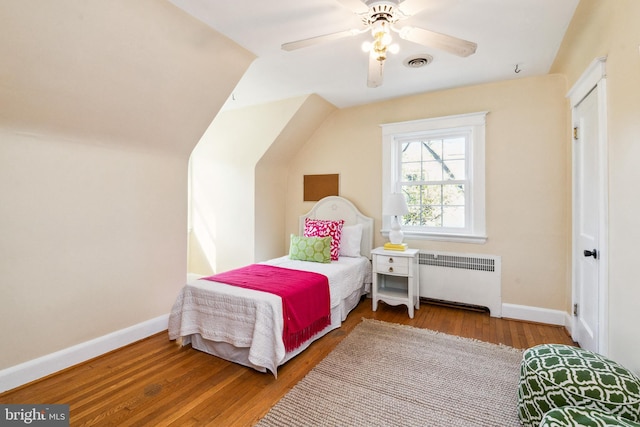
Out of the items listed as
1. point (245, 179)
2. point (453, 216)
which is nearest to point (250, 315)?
point (245, 179)

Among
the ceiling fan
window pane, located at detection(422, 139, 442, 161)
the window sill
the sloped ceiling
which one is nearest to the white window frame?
the window sill

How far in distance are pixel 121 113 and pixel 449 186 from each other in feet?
10.9

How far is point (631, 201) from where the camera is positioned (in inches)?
62.2

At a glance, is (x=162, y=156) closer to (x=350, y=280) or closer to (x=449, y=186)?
(x=350, y=280)

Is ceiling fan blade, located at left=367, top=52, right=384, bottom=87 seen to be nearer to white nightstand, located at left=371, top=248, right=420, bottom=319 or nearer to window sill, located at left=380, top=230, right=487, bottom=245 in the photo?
white nightstand, located at left=371, top=248, right=420, bottom=319

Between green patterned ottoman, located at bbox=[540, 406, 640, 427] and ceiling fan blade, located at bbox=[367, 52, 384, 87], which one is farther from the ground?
ceiling fan blade, located at bbox=[367, 52, 384, 87]

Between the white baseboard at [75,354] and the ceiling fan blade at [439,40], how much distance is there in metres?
3.10

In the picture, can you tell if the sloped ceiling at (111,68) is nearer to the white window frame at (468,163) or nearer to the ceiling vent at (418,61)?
the ceiling vent at (418,61)

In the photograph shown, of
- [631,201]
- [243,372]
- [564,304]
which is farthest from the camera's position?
[564,304]

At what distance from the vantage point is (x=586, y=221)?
7.76ft

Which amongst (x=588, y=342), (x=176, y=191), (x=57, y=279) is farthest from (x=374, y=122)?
(x=57, y=279)

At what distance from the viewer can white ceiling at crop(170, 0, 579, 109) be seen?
1.99 metres

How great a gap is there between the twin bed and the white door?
6.34 ft

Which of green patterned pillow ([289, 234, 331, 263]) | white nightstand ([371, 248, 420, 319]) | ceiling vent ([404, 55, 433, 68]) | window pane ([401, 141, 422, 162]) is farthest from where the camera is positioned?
window pane ([401, 141, 422, 162])
